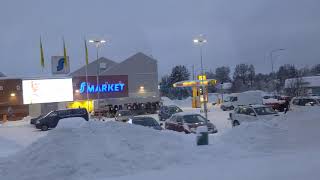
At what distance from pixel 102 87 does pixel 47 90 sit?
31.6 feet

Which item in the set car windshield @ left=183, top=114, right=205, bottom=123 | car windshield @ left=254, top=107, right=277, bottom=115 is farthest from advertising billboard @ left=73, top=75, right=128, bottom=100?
car windshield @ left=183, top=114, right=205, bottom=123

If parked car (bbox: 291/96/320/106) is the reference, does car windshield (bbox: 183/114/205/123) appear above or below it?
below

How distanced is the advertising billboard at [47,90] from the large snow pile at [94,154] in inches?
1789

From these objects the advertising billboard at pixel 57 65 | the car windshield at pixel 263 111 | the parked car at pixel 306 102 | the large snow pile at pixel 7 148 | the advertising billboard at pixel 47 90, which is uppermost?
the advertising billboard at pixel 57 65

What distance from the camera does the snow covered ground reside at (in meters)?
11.8

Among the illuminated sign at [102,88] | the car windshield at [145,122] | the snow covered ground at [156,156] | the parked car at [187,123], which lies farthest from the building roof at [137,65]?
the snow covered ground at [156,156]

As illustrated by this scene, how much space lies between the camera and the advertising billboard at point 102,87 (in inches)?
2566

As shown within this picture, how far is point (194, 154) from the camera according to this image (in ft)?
44.2

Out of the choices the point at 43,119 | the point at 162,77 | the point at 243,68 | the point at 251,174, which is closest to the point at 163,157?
the point at 251,174

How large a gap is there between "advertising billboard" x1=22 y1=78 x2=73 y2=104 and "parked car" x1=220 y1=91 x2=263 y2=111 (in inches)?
797

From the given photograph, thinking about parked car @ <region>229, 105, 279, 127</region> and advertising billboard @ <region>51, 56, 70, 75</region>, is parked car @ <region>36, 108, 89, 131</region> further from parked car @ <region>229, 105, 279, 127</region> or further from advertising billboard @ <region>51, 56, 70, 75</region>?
advertising billboard @ <region>51, 56, 70, 75</region>

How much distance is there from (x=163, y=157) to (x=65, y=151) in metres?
2.72

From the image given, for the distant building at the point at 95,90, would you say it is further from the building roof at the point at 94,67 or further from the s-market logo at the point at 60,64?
the s-market logo at the point at 60,64

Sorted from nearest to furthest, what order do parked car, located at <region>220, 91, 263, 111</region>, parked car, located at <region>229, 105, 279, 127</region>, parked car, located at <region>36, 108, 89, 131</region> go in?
parked car, located at <region>229, 105, 279, 127</region>
parked car, located at <region>36, 108, 89, 131</region>
parked car, located at <region>220, 91, 263, 111</region>
